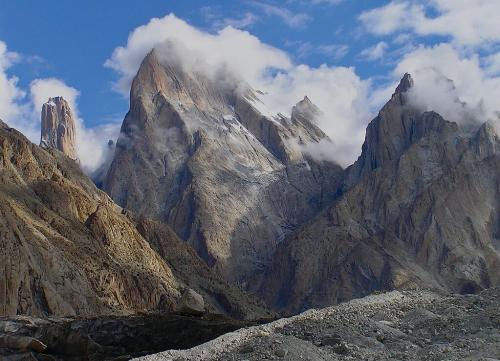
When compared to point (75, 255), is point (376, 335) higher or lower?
lower

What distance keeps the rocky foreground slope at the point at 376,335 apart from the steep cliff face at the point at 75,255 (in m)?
56.9

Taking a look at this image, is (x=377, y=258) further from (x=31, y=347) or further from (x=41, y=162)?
(x=31, y=347)

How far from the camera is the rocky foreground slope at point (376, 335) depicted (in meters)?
26.6

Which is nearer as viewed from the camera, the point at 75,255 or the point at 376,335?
the point at 376,335

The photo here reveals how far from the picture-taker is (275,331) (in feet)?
98.4

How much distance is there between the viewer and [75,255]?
10638cm

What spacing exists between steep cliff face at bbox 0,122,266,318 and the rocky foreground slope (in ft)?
187

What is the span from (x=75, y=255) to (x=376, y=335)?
268 feet

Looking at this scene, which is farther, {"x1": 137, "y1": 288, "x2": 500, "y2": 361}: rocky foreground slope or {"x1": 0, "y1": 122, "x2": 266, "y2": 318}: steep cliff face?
{"x1": 0, "y1": 122, "x2": 266, "y2": 318}: steep cliff face

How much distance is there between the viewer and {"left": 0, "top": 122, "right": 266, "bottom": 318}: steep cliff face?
89562mm

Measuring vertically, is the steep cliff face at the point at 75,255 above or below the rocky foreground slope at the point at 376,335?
above

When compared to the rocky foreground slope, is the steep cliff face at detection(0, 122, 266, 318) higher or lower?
higher

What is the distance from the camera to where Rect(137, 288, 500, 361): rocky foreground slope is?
2662 cm

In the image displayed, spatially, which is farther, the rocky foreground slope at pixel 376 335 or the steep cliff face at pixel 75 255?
the steep cliff face at pixel 75 255
